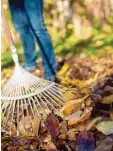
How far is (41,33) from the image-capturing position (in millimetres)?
2986

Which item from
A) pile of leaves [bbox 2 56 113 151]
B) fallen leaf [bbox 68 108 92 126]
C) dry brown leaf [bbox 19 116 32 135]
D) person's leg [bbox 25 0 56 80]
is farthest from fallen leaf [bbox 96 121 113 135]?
person's leg [bbox 25 0 56 80]

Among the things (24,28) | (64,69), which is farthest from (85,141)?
(64,69)

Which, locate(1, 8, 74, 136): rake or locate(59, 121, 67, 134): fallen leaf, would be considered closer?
locate(59, 121, 67, 134): fallen leaf

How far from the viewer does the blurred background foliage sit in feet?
13.8

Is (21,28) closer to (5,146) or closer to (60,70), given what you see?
(60,70)

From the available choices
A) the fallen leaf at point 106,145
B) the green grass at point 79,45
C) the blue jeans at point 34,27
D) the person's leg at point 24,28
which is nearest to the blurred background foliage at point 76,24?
the green grass at point 79,45

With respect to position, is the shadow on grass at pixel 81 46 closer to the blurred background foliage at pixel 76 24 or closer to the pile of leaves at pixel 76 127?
the blurred background foliage at pixel 76 24

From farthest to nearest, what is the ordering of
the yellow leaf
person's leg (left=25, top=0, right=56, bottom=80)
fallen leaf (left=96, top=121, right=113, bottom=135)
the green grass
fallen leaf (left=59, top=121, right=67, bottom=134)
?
the green grass
the yellow leaf
person's leg (left=25, top=0, right=56, bottom=80)
fallen leaf (left=59, top=121, right=67, bottom=134)
fallen leaf (left=96, top=121, right=113, bottom=135)

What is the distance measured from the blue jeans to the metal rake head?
593mm

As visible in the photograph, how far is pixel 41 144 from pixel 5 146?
0.18 m

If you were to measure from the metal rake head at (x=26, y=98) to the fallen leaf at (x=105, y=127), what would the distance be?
30 cm

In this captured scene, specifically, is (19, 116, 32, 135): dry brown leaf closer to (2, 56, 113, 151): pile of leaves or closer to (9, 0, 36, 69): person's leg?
(2, 56, 113, 151): pile of leaves

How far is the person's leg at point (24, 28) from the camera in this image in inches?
122

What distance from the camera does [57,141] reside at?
78.7 inches
